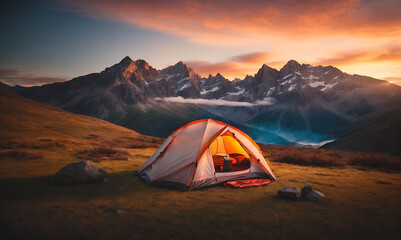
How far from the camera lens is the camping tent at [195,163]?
1157cm

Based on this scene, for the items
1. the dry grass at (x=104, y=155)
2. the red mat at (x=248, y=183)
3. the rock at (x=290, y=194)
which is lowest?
the red mat at (x=248, y=183)

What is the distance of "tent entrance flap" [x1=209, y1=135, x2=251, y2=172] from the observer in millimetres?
15078

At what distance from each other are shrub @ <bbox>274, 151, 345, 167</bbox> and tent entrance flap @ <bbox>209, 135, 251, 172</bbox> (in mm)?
7540

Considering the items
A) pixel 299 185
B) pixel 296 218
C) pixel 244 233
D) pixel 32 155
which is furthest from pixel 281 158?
pixel 32 155

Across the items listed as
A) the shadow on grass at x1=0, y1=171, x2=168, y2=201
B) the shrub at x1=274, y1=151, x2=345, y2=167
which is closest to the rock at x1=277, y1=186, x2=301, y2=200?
Answer: the shadow on grass at x1=0, y1=171, x2=168, y2=201

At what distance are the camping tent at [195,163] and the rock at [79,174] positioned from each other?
8.54 feet

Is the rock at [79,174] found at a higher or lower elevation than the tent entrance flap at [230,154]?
lower

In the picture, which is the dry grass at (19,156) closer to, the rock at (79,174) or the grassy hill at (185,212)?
the grassy hill at (185,212)

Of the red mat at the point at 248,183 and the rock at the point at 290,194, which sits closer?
the rock at the point at 290,194

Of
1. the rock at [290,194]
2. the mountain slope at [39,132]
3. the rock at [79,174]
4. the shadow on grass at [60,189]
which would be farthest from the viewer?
the mountain slope at [39,132]

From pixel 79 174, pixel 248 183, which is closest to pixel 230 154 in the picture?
pixel 248 183

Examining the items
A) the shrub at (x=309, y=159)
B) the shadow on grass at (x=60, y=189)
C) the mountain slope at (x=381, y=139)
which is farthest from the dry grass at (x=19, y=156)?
the mountain slope at (x=381, y=139)

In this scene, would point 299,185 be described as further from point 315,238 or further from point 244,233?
point 244,233

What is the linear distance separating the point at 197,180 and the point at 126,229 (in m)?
5.20
